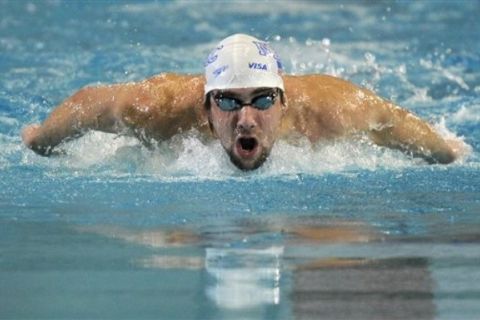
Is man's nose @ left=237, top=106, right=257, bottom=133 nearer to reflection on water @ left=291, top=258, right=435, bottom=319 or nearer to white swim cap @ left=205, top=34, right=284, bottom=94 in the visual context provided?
white swim cap @ left=205, top=34, right=284, bottom=94

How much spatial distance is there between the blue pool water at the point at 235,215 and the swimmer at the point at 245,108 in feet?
0.24

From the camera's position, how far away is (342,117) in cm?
556

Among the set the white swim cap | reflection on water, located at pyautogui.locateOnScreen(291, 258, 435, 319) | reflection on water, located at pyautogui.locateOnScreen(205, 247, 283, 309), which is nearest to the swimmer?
the white swim cap

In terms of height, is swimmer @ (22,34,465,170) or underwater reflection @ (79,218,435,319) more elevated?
swimmer @ (22,34,465,170)

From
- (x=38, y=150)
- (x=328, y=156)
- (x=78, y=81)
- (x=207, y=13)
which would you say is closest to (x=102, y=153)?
(x=38, y=150)

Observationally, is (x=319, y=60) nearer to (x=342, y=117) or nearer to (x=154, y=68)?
(x=154, y=68)

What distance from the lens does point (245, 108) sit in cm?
538

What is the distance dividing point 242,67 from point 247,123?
10.7 inches

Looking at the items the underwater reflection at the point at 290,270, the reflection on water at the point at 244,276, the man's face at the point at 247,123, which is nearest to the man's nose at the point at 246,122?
the man's face at the point at 247,123

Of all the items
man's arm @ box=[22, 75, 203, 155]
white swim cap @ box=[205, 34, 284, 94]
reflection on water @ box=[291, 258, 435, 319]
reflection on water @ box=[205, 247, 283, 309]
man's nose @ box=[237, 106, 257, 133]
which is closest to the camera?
reflection on water @ box=[291, 258, 435, 319]

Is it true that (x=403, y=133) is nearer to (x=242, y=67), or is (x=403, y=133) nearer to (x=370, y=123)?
(x=370, y=123)

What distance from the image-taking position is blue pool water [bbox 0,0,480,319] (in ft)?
10.6

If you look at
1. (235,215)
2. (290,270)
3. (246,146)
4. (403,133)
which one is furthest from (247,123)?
(290,270)

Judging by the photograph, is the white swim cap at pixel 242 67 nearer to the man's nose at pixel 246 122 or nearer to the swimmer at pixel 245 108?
the swimmer at pixel 245 108
